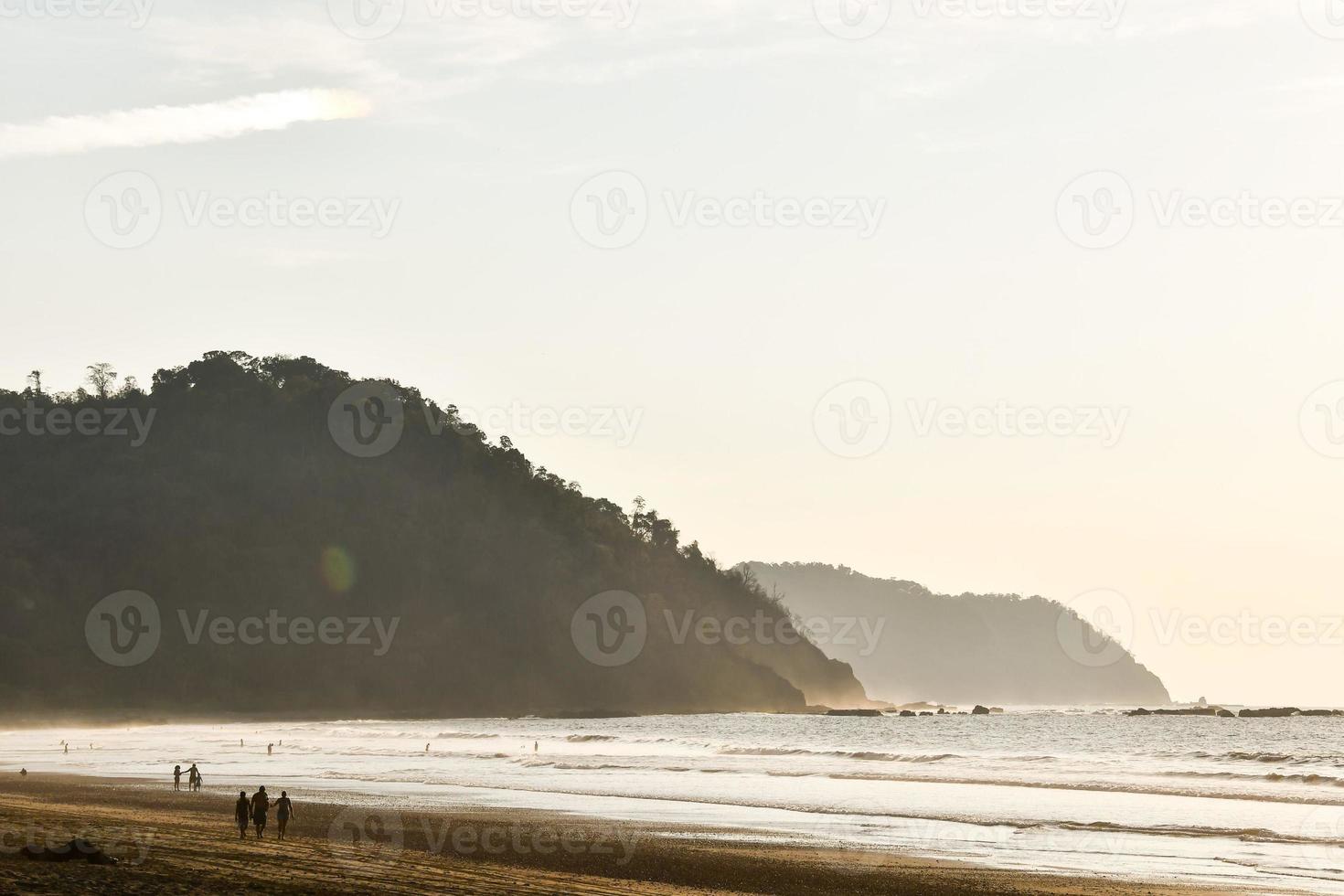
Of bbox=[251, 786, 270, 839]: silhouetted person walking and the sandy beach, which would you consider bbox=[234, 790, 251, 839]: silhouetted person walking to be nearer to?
bbox=[251, 786, 270, 839]: silhouetted person walking

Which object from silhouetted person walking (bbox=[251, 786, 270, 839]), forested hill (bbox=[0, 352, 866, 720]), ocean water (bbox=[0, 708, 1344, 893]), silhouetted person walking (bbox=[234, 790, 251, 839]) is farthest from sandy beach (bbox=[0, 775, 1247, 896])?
forested hill (bbox=[0, 352, 866, 720])

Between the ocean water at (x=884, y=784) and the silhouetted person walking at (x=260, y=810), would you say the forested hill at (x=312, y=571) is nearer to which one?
the ocean water at (x=884, y=784)

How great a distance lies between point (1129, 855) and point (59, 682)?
11857cm

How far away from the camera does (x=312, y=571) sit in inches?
6019

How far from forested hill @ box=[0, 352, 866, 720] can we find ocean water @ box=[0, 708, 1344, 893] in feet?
144

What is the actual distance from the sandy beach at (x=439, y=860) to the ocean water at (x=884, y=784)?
239cm

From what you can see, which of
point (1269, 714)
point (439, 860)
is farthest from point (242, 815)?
point (1269, 714)

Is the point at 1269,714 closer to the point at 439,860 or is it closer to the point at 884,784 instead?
the point at 884,784

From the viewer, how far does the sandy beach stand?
17.5 meters

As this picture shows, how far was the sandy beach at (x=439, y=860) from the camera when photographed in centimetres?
1747

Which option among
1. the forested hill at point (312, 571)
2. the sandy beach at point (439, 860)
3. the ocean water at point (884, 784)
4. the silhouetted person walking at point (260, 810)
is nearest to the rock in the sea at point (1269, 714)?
the forested hill at point (312, 571)

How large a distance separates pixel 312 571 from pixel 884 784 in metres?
117

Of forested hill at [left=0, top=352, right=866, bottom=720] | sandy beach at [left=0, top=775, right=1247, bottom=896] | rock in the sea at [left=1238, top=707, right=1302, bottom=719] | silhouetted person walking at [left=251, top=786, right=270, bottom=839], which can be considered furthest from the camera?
rock in the sea at [left=1238, top=707, right=1302, bottom=719]

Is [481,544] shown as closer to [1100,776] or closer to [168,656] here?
[168,656]
